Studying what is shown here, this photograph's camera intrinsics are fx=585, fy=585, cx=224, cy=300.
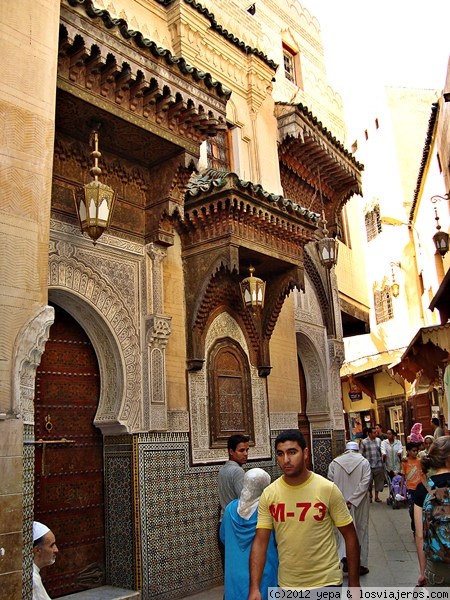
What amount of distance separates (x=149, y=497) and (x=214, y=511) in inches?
44.4

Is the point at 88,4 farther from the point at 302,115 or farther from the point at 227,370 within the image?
the point at 302,115

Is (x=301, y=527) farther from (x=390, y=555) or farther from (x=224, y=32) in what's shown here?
(x=224, y=32)

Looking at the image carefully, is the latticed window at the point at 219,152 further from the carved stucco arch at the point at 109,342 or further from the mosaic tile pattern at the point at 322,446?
the mosaic tile pattern at the point at 322,446

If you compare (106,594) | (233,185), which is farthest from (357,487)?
(233,185)

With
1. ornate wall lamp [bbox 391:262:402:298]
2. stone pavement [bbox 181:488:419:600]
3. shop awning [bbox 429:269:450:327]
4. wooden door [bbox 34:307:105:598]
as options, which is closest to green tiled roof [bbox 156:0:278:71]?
Result: shop awning [bbox 429:269:450:327]

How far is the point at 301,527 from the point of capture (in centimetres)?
288

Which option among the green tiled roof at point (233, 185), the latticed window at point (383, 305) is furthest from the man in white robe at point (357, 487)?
the latticed window at point (383, 305)

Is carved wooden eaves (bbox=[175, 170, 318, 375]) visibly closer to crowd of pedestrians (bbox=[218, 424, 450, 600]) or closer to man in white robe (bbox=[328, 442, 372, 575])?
man in white robe (bbox=[328, 442, 372, 575])

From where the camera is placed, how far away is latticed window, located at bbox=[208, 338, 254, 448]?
7.36m

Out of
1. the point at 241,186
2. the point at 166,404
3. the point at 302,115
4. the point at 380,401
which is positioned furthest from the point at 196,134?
the point at 380,401

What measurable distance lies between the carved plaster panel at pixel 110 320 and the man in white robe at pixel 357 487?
2348 millimetres

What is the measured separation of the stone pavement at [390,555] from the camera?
247 inches

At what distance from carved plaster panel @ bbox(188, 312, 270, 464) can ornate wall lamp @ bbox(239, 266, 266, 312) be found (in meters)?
0.47

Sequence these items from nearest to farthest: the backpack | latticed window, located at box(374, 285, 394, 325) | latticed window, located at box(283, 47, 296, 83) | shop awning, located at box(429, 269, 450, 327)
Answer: the backpack
shop awning, located at box(429, 269, 450, 327)
latticed window, located at box(283, 47, 296, 83)
latticed window, located at box(374, 285, 394, 325)
